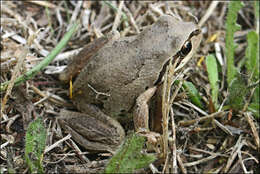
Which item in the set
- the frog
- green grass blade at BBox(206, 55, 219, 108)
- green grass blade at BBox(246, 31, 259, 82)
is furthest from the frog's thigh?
green grass blade at BBox(246, 31, 259, 82)

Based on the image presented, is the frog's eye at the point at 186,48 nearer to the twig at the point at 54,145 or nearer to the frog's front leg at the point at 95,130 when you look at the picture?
the frog's front leg at the point at 95,130

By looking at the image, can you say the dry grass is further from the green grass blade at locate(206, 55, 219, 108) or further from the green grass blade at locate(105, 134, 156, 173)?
the green grass blade at locate(105, 134, 156, 173)

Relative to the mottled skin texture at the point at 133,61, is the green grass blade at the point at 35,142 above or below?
below

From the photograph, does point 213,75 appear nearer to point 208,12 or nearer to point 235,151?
point 235,151

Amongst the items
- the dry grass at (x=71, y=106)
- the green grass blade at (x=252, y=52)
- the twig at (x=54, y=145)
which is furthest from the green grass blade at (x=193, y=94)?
the twig at (x=54, y=145)

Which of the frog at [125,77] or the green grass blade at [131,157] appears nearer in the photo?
the green grass blade at [131,157]

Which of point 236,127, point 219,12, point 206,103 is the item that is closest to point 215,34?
point 219,12
